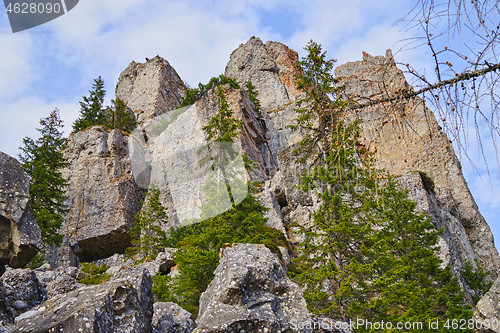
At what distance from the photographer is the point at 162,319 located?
8.36 metres

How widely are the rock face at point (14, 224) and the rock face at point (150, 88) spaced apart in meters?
35.8

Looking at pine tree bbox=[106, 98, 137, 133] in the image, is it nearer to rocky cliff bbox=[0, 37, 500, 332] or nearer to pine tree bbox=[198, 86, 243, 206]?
rocky cliff bbox=[0, 37, 500, 332]

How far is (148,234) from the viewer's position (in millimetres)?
23141

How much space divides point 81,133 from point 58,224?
1205 cm

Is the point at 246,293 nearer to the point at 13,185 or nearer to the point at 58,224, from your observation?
the point at 13,185

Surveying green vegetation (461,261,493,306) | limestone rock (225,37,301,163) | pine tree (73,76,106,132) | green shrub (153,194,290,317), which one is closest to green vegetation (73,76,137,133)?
pine tree (73,76,106,132)

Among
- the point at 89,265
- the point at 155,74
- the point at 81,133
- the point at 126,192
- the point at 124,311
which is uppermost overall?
the point at 155,74

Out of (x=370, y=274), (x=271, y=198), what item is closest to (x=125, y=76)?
(x=271, y=198)

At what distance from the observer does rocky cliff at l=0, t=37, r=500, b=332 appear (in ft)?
19.0

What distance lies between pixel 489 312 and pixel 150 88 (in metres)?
43.7

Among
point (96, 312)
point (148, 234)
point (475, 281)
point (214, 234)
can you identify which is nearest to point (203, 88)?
point (148, 234)

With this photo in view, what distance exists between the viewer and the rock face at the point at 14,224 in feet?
24.3

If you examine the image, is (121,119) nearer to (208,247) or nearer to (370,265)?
(208,247)

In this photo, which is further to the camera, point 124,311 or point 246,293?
point 246,293
